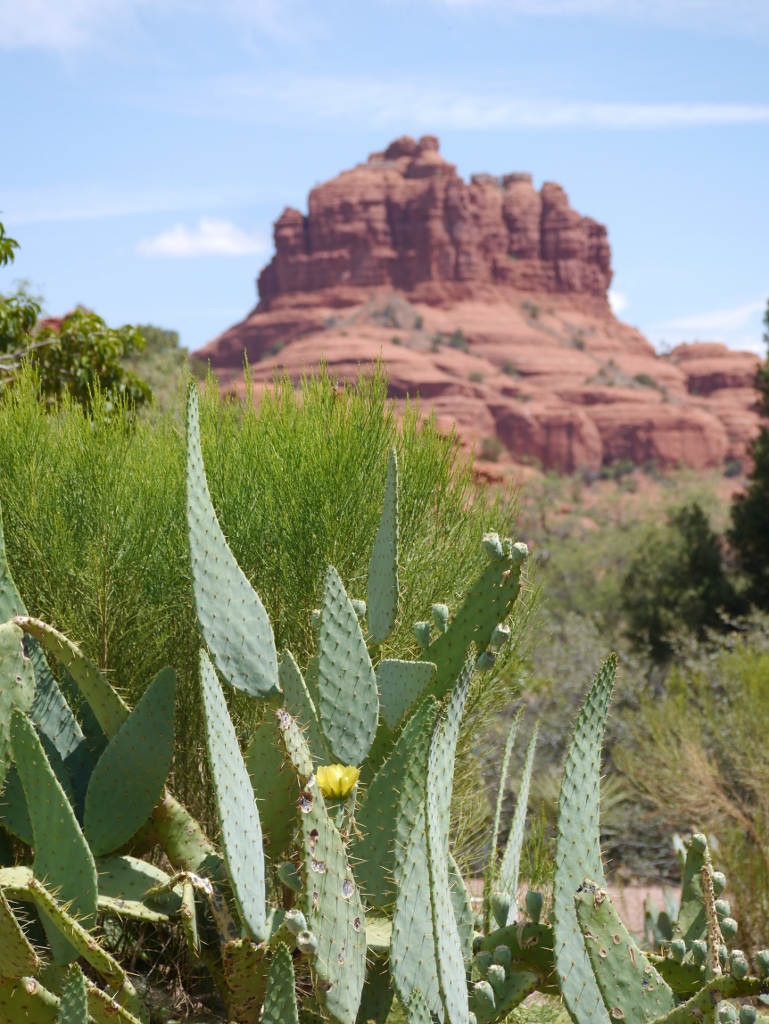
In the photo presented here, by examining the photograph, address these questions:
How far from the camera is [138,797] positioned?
302 centimetres

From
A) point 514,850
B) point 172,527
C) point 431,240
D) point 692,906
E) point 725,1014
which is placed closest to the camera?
point 725,1014

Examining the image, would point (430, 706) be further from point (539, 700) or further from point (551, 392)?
point (551, 392)

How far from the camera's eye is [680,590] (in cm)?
1653

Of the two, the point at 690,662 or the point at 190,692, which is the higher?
the point at 190,692

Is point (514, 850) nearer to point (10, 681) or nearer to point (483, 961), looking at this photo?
point (483, 961)

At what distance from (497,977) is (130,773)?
1168 mm

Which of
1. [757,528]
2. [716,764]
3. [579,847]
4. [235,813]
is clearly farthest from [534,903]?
[757,528]

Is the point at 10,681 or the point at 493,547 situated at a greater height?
the point at 493,547

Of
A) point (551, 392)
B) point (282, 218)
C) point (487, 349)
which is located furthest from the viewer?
point (282, 218)

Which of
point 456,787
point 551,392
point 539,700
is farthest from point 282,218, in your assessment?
point 456,787

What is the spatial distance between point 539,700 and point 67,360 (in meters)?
8.21

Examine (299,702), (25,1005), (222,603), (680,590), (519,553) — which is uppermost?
(519,553)

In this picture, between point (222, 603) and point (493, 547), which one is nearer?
point (222, 603)

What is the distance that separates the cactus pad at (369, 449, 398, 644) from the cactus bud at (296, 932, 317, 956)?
3.72 ft
